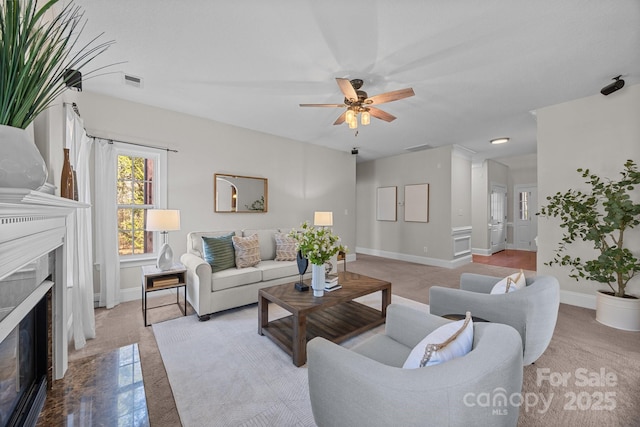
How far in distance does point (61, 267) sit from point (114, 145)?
2.21 metres

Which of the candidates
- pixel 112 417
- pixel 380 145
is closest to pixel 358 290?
pixel 112 417

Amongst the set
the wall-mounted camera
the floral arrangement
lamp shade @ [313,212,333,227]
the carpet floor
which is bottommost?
the carpet floor

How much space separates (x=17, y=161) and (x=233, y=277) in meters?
2.36

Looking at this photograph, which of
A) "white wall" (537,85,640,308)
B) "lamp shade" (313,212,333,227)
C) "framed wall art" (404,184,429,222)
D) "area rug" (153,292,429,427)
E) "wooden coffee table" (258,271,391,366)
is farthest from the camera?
"framed wall art" (404,184,429,222)

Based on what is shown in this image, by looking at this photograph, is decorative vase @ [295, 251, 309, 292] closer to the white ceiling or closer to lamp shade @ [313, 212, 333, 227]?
the white ceiling

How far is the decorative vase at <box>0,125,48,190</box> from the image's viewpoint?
823mm

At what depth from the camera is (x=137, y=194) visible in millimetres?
3693

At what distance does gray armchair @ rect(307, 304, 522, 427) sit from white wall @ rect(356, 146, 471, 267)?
514cm

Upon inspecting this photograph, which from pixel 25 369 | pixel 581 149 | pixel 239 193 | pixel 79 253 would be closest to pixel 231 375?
pixel 25 369

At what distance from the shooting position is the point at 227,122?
4.24 metres

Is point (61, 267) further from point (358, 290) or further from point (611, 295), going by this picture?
point (611, 295)

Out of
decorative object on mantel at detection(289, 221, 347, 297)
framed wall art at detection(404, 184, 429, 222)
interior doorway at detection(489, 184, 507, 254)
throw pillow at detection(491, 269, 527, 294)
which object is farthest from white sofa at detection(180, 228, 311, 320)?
interior doorway at detection(489, 184, 507, 254)

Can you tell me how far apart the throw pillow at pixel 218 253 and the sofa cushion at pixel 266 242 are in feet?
1.55

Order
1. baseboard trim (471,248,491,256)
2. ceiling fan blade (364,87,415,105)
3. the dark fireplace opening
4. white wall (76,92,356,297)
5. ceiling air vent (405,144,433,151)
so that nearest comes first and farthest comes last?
the dark fireplace opening → ceiling fan blade (364,87,415,105) → white wall (76,92,356,297) → ceiling air vent (405,144,433,151) → baseboard trim (471,248,491,256)
